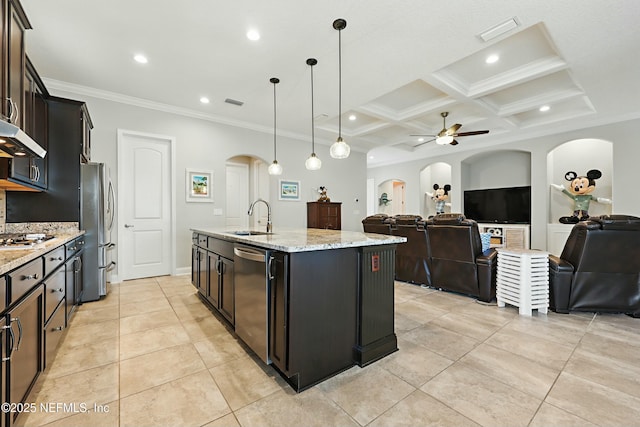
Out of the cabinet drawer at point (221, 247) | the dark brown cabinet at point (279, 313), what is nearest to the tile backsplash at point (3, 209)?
the cabinet drawer at point (221, 247)

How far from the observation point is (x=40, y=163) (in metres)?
2.96

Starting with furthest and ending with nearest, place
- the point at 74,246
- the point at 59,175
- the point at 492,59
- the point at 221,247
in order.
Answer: the point at 492,59 < the point at 59,175 < the point at 74,246 < the point at 221,247

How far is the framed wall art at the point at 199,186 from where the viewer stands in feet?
16.4

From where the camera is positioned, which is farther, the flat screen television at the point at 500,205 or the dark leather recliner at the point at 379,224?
the flat screen television at the point at 500,205

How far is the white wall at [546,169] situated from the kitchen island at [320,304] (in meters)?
5.93

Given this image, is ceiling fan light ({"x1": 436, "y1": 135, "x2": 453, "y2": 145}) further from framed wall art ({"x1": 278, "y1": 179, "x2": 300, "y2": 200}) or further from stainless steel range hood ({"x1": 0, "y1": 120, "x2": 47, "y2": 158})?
stainless steel range hood ({"x1": 0, "y1": 120, "x2": 47, "y2": 158})

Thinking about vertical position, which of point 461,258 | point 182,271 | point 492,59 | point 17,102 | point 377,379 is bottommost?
point 377,379

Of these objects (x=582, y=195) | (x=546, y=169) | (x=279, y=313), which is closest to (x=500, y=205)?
(x=546, y=169)

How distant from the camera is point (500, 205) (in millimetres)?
7270

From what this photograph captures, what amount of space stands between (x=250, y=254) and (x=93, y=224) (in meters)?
2.62

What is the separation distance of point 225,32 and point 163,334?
3040mm

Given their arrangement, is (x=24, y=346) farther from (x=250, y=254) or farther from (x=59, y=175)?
(x=59, y=175)

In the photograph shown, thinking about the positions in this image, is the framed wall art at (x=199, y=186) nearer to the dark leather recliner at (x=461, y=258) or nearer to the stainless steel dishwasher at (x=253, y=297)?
the stainless steel dishwasher at (x=253, y=297)

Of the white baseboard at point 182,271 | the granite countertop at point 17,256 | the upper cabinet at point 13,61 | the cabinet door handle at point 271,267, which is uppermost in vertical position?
the upper cabinet at point 13,61
